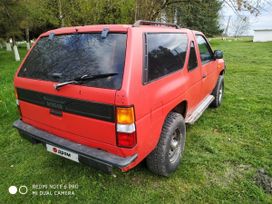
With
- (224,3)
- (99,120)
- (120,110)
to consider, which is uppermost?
(224,3)

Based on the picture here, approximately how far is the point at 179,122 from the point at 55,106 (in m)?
1.54

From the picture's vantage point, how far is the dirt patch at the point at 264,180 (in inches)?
115

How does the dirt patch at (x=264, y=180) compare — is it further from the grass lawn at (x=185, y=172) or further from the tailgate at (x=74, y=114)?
the tailgate at (x=74, y=114)

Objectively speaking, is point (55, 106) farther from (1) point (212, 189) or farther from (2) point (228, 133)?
(2) point (228, 133)

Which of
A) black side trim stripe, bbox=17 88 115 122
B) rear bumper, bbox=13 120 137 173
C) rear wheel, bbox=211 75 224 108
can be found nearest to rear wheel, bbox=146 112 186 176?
rear bumper, bbox=13 120 137 173

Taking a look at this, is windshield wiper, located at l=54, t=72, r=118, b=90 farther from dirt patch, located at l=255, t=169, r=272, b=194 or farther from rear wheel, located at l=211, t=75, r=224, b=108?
rear wheel, located at l=211, t=75, r=224, b=108

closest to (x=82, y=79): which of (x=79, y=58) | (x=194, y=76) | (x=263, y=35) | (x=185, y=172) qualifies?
(x=79, y=58)

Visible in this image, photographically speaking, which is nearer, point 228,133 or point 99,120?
point 99,120

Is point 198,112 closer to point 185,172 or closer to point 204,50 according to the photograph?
point 185,172

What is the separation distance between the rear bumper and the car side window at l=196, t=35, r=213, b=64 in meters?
2.73

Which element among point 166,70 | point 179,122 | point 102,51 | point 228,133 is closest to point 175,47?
point 166,70

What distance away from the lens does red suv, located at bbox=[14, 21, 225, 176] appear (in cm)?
226

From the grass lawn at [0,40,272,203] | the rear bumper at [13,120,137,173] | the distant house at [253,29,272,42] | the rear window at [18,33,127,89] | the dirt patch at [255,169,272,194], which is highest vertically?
the rear window at [18,33,127,89]

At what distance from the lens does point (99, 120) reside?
2.31 meters
